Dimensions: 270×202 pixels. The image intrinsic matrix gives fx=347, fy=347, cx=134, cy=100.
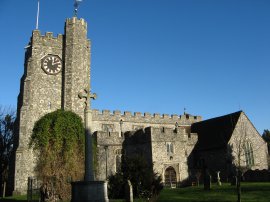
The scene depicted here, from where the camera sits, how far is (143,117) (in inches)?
1759

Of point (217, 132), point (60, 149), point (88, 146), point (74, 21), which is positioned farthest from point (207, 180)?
point (74, 21)

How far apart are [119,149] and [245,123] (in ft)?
43.8

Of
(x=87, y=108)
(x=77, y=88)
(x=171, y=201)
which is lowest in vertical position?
(x=171, y=201)

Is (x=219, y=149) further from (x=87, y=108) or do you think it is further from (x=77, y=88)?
(x=87, y=108)

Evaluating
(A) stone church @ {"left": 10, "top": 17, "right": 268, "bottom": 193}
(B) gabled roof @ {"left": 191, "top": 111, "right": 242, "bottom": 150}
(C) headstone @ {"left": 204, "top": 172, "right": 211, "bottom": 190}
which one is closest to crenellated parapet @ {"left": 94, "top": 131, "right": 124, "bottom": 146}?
(A) stone church @ {"left": 10, "top": 17, "right": 268, "bottom": 193}

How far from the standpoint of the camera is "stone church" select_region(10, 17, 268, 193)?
110 feet

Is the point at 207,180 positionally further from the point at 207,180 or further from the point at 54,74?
the point at 54,74

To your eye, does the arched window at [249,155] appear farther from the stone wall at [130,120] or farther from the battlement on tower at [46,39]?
the battlement on tower at [46,39]

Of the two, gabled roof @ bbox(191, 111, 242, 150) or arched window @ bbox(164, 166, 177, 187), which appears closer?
arched window @ bbox(164, 166, 177, 187)

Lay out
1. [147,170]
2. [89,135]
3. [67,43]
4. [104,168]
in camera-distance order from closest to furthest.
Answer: [89,135] → [147,170] → [104,168] → [67,43]

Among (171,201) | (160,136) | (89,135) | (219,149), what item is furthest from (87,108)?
(219,149)

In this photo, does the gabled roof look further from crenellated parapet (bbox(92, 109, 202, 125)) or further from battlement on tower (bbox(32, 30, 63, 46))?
battlement on tower (bbox(32, 30, 63, 46))

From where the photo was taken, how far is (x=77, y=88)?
35062 millimetres

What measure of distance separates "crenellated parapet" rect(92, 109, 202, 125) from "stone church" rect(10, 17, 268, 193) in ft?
20.6
